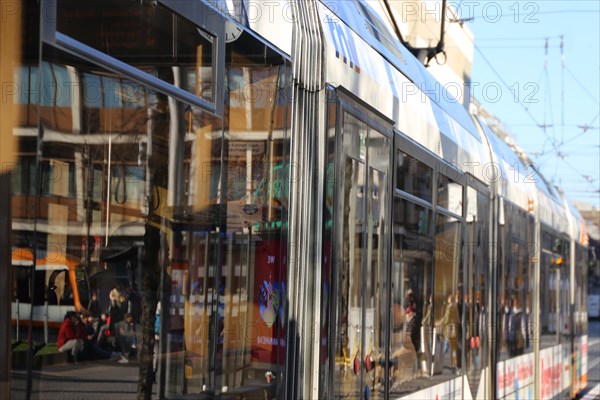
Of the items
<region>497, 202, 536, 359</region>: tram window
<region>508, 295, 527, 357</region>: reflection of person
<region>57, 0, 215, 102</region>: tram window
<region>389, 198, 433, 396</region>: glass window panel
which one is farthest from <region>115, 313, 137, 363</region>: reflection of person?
<region>508, 295, 527, 357</region>: reflection of person

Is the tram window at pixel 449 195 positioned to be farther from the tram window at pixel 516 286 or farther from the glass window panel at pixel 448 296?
the tram window at pixel 516 286

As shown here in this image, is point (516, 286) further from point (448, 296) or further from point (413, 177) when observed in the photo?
point (413, 177)

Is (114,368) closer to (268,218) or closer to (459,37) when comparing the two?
(268,218)

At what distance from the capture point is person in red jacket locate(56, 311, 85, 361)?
2.80 m

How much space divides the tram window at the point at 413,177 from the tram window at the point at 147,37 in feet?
8.80

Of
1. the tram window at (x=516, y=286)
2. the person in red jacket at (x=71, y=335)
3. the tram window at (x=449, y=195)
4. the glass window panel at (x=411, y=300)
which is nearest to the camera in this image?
the person in red jacket at (x=71, y=335)

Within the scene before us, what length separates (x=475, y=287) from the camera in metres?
8.92

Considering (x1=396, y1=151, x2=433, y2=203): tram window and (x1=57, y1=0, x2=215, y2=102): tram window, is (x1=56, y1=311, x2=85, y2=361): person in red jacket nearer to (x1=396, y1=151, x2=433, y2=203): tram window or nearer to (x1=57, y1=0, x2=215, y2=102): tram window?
(x1=57, y1=0, x2=215, y2=102): tram window

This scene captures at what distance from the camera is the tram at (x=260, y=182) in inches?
113

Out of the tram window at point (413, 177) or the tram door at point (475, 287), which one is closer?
the tram window at point (413, 177)

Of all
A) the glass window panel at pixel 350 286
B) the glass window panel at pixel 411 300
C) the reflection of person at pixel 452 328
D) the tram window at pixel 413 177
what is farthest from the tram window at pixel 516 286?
the glass window panel at pixel 350 286

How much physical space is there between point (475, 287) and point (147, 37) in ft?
20.4

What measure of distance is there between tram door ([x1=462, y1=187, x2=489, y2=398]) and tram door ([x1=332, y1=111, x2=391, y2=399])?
106 inches

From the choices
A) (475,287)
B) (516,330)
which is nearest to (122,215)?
(475,287)
